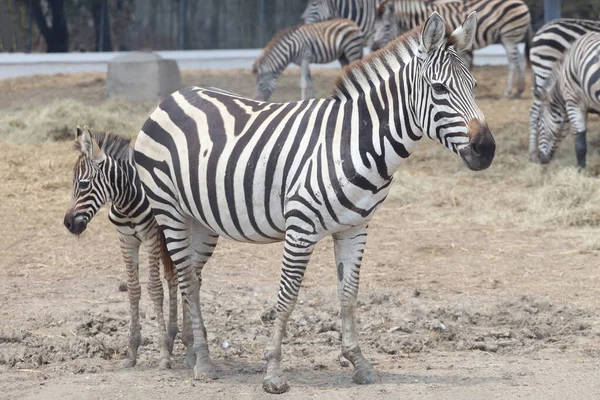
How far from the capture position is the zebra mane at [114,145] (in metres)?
6.05

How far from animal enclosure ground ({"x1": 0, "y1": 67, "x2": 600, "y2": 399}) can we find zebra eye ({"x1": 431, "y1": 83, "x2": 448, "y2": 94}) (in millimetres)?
1627

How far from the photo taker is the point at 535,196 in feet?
33.5

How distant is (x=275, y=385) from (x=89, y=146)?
1908mm

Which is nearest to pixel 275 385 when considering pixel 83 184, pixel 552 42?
pixel 83 184

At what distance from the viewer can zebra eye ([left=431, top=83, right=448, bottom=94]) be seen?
16.1 feet

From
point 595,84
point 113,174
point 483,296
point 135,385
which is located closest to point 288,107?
point 113,174

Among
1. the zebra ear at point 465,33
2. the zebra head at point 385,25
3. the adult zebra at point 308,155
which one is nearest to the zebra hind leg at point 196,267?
the adult zebra at point 308,155

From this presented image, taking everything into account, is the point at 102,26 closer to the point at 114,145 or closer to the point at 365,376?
the point at 114,145

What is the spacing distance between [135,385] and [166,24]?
1419cm

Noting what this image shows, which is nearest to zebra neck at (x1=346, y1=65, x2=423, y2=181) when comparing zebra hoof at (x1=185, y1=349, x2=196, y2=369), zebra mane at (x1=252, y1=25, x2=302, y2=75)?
zebra hoof at (x1=185, y1=349, x2=196, y2=369)

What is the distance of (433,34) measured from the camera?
4.92 metres

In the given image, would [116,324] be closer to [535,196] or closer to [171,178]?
[171,178]

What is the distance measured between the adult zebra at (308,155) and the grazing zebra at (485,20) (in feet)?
36.8

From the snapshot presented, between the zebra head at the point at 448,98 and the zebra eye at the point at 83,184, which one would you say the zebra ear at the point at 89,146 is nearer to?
the zebra eye at the point at 83,184
